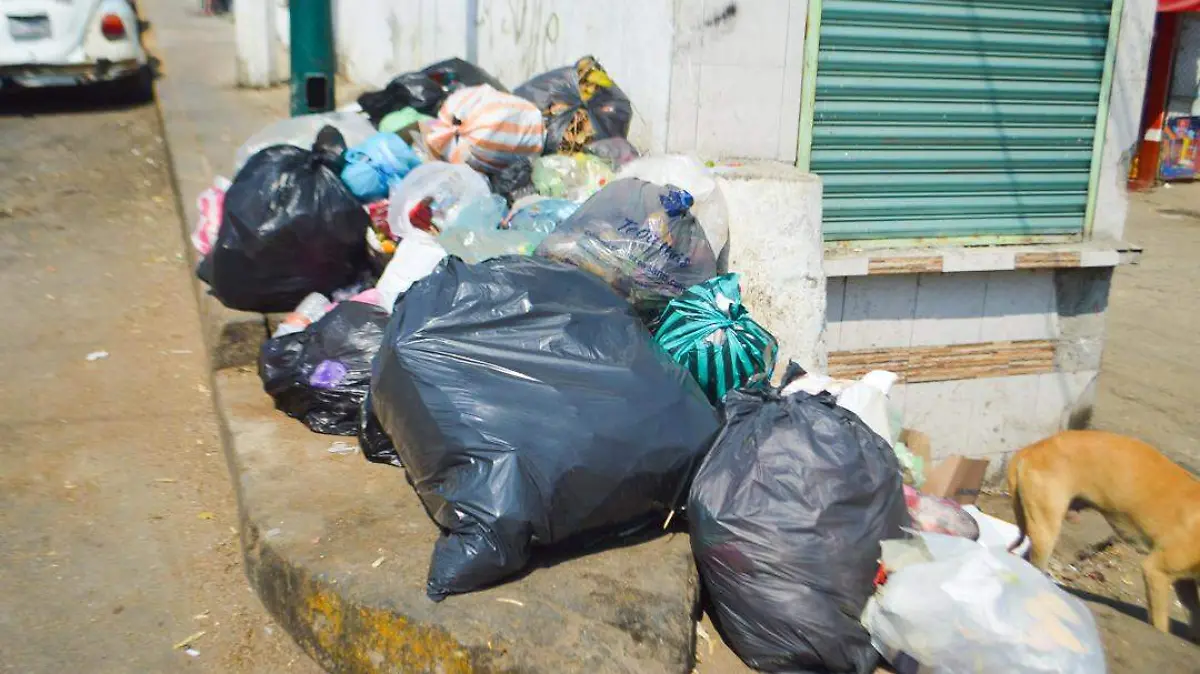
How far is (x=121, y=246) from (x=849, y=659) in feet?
14.7

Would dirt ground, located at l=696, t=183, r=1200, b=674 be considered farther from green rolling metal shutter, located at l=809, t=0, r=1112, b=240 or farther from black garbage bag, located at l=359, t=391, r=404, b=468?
green rolling metal shutter, located at l=809, t=0, r=1112, b=240

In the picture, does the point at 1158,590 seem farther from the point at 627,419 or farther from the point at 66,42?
the point at 66,42

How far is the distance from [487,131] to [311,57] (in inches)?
65.3

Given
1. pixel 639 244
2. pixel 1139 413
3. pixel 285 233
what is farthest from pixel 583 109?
pixel 1139 413

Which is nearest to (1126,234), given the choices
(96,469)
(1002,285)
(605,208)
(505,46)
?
(1002,285)

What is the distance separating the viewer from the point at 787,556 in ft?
9.00

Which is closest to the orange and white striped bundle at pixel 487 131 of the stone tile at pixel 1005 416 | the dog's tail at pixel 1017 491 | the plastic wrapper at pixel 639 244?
the plastic wrapper at pixel 639 244

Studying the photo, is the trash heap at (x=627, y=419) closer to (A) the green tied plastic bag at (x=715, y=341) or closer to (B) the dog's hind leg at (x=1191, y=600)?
(A) the green tied plastic bag at (x=715, y=341)

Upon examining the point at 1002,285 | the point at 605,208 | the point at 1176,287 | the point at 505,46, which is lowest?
the point at 1176,287

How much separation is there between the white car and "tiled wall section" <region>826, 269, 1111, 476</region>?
19.3 feet

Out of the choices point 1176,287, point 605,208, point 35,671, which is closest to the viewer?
point 35,671

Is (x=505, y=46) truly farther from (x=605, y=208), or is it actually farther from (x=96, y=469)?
(x=96, y=469)

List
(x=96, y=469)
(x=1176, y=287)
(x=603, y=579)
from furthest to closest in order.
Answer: (x=1176, y=287)
(x=96, y=469)
(x=603, y=579)

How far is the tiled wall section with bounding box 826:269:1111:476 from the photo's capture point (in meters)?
5.38
